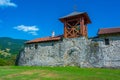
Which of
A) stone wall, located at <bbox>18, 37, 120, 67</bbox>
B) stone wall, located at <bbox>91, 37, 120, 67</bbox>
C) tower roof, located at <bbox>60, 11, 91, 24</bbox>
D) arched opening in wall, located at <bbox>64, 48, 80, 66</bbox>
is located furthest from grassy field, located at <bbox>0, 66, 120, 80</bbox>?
tower roof, located at <bbox>60, 11, 91, 24</bbox>

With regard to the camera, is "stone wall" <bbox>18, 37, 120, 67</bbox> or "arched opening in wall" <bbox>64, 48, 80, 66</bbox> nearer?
"stone wall" <bbox>18, 37, 120, 67</bbox>

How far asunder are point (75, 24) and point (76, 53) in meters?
5.65

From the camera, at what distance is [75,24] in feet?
111

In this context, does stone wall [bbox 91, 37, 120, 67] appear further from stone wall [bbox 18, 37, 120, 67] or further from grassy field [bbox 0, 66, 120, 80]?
grassy field [bbox 0, 66, 120, 80]

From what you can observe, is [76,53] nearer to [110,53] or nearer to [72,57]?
[72,57]

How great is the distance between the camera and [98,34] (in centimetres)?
2969

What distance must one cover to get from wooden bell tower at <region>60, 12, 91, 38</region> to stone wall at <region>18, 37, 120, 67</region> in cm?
115

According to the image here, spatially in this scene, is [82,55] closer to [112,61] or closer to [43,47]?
[112,61]

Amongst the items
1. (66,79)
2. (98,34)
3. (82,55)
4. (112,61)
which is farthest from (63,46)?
(66,79)

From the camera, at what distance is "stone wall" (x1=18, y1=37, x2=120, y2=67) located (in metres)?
28.6

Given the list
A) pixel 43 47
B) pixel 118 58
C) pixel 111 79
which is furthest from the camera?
pixel 43 47

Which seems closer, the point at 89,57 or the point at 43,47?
the point at 89,57

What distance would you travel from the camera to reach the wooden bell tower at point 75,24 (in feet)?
107

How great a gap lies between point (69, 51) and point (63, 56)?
136cm
